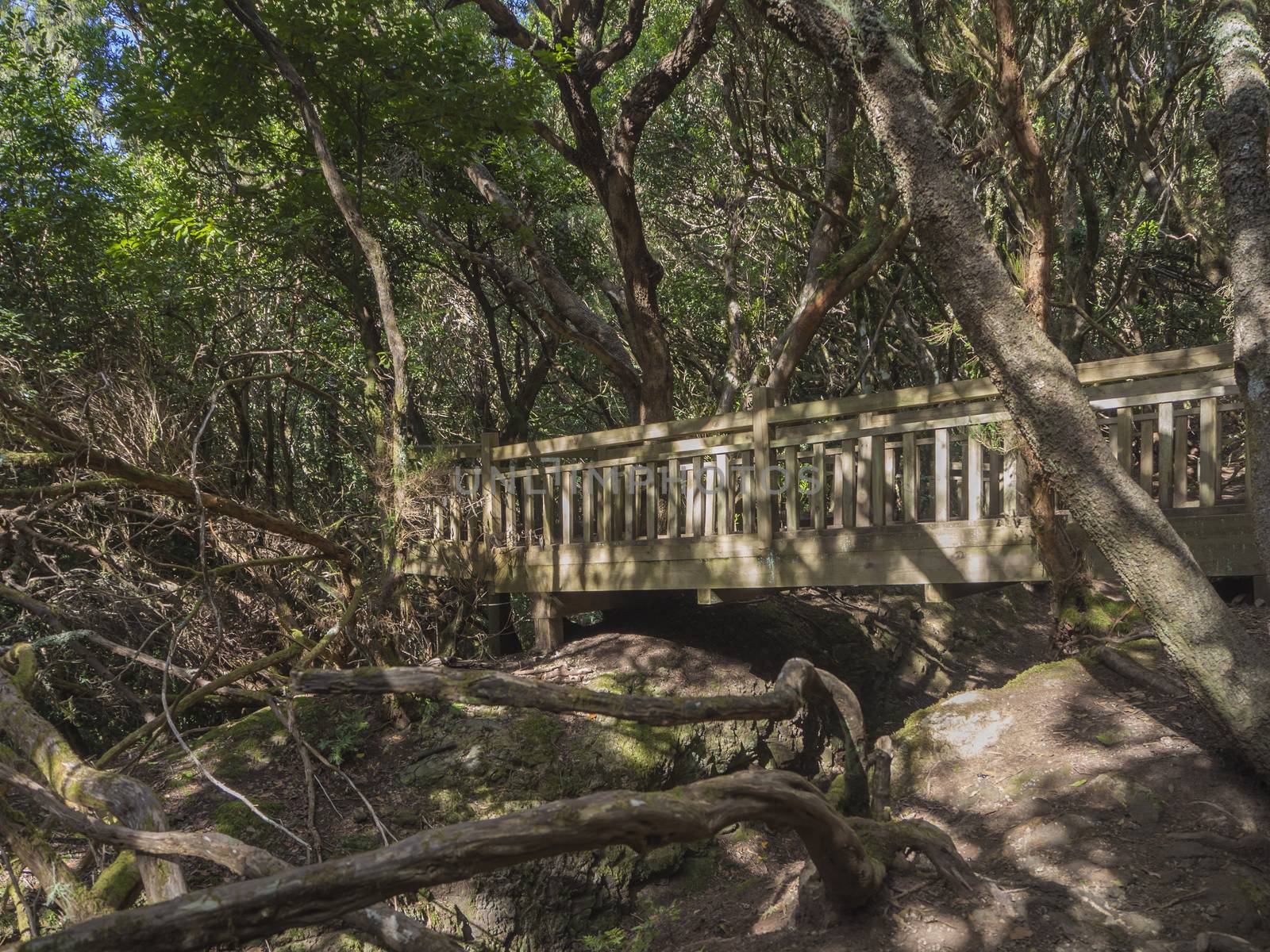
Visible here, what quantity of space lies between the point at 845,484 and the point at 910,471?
56 centimetres

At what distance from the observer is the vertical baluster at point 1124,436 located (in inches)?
221

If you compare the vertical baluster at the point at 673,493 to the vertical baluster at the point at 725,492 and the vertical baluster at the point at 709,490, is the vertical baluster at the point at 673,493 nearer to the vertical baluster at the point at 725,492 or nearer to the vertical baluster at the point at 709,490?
the vertical baluster at the point at 709,490

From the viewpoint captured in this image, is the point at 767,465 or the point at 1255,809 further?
the point at 767,465

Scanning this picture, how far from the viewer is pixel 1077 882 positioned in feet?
13.8

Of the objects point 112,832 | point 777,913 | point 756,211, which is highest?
point 756,211

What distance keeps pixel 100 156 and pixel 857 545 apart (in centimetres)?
1069

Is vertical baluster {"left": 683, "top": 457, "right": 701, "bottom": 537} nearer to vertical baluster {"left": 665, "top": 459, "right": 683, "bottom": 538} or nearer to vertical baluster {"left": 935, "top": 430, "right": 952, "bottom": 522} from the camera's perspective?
vertical baluster {"left": 665, "top": 459, "right": 683, "bottom": 538}

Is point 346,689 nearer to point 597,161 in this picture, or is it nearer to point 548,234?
point 597,161

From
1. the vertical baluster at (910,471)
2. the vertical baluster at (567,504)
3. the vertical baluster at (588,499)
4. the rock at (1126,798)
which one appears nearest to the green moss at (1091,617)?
the vertical baluster at (910,471)

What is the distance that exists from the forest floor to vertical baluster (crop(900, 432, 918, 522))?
61.7 inches

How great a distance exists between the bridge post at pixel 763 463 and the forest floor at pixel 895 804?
177 centimetres

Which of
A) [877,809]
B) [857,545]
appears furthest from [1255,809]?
[857,545]

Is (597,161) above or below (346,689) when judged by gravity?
above

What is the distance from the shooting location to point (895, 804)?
5855mm
